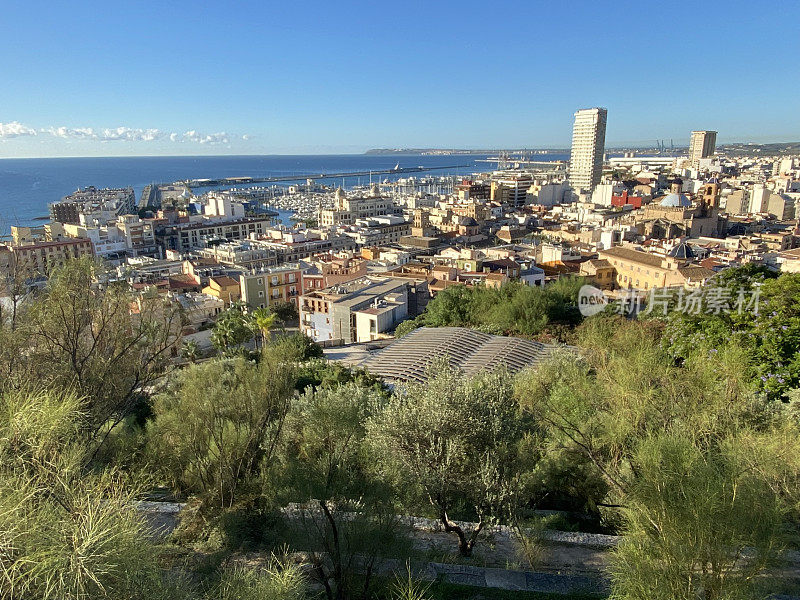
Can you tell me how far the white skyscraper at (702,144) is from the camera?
131 m

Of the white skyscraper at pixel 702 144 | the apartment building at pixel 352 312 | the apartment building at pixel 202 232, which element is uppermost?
the white skyscraper at pixel 702 144

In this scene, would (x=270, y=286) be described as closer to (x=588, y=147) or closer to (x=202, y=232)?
(x=202, y=232)

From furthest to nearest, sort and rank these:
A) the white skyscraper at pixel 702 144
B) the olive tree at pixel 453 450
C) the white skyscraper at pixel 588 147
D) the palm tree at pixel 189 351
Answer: the white skyscraper at pixel 702 144 → the white skyscraper at pixel 588 147 → the palm tree at pixel 189 351 → the olive tree at pixel 453 450

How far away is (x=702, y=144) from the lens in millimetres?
131875

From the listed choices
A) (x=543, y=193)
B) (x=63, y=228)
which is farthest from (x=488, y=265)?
(x=543, y=193)

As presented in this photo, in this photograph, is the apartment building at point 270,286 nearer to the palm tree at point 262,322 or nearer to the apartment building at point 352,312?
the apartment building at point 352,312

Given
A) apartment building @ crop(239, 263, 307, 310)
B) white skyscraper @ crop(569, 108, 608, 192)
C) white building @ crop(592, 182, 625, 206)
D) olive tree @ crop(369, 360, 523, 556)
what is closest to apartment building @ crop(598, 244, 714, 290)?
apartment building @ crop(239, 263, 307, 310)

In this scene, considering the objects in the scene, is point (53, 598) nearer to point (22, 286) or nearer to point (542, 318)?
point (22, 286)

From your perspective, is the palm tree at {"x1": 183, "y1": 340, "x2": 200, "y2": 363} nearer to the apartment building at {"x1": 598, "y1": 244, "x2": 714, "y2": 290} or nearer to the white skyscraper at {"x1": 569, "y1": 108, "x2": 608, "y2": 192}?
the apartment building at {"x1": 598, "y1": 244, "x2": 714, "y2": 290}

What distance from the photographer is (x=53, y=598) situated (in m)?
3.04

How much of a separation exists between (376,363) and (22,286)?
8653 millimetres

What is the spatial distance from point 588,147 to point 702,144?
42.6m

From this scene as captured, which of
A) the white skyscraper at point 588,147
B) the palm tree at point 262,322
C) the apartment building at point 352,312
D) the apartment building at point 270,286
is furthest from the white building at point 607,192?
the palm tree at point 262,322

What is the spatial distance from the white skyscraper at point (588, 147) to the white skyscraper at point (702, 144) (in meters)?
34.8
